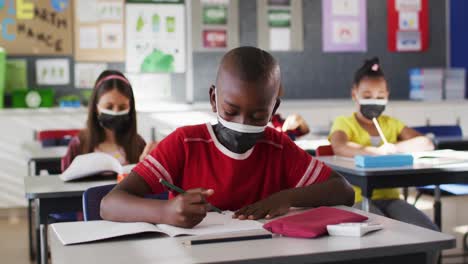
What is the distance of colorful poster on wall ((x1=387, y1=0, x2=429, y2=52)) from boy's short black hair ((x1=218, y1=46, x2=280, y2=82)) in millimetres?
5533

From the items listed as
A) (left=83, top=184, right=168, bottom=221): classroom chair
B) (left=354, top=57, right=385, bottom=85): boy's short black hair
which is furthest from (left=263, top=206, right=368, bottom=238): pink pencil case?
(left=354, top=57, right=385, bottom=85): boy's short black hair

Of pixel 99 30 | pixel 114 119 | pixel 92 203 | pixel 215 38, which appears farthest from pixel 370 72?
pixel 99 30

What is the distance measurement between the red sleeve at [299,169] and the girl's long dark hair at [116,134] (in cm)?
161

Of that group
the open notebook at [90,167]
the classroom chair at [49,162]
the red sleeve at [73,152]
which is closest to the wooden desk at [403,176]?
the open notebook at [90,167]

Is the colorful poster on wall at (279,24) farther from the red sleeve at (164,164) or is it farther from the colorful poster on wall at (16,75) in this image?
the red sleeve at (164,164)

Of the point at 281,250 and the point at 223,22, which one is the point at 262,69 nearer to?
the point at 281,250

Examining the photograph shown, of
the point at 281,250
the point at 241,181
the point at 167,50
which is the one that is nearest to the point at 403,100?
the point at 167,50

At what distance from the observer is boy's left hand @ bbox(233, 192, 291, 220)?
1.67 metres

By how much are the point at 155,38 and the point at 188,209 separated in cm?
508

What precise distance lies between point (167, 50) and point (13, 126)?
1.49 metres

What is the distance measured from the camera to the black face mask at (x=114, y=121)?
3.37 meters

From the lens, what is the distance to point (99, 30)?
640cm

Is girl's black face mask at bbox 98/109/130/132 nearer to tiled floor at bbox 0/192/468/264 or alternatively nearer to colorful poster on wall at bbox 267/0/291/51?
tiled floor at bbox 0/192/468/264

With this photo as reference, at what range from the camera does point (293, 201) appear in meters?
1.76
